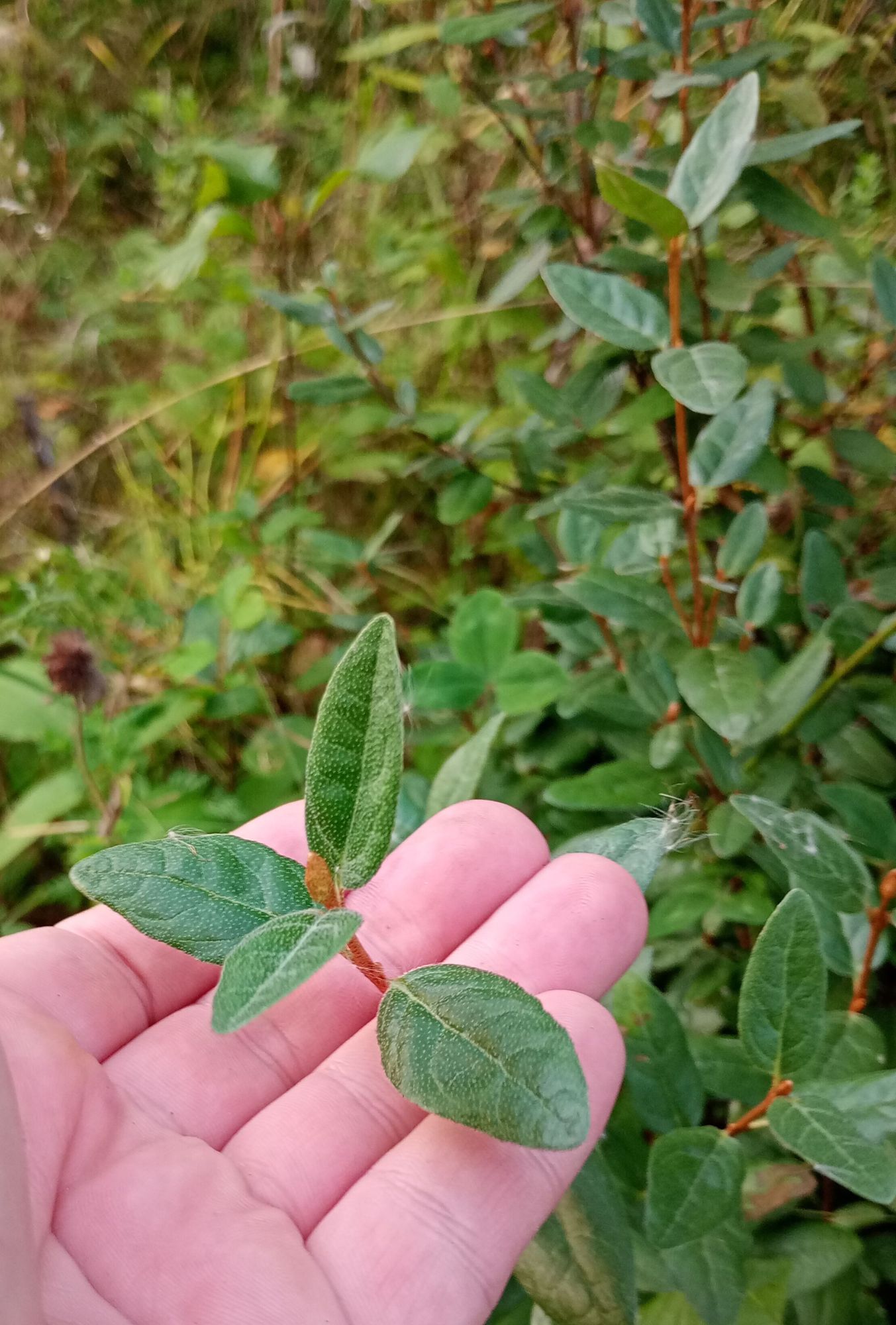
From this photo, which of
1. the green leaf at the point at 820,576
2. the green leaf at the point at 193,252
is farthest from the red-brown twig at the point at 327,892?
the green leaf at the point at 193,252

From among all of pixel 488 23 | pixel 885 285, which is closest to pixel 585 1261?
pixel 885 285

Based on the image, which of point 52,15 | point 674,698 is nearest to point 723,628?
point 674,698

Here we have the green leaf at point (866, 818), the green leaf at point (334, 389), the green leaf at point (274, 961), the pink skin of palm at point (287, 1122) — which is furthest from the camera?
the green leaf at point (334, 389)

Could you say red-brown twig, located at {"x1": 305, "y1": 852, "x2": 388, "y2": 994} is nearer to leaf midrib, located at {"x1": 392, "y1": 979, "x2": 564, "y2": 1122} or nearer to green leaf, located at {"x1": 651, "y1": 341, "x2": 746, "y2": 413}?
leaf midrib, located at {"x1": 392, "y1": 979, "x2": 564, "y2": 1122}

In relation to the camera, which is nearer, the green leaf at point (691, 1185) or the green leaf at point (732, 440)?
the green leaf at point (691, 1185)

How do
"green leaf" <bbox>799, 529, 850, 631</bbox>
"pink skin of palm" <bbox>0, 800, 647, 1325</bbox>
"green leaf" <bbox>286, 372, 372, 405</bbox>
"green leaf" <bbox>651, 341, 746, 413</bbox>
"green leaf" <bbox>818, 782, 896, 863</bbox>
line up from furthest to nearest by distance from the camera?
"green leaf" <bbox>286, 372, 372, 405</bbox>, "green leaf" <bbox>799, 529, 850, 631</bbox>, "green leaf" <bbox>818, 782, 896, 863</bbox>, "green leaf" <bbox>651, 341, 746, 413</bbox>, "pink skin of palm" <bbox>0, 800, 647, 1325</bbox>

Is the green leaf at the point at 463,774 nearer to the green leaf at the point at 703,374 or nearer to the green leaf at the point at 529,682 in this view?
the green leaf at the point at 529,682

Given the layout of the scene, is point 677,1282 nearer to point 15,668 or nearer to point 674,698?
point 674,698

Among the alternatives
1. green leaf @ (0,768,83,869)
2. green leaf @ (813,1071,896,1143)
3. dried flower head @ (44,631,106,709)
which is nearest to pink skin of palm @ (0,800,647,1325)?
green leaf @ (813,1071,896,1143)
